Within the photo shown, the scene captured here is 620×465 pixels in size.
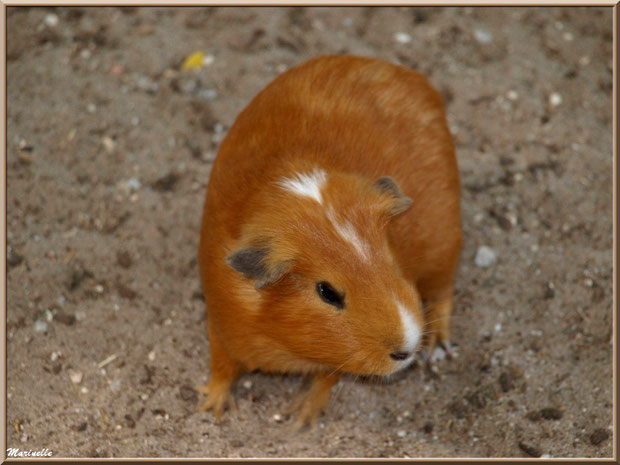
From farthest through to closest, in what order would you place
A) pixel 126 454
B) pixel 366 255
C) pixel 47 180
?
pixel 47 180
pixel 126 454
pixel 366 255

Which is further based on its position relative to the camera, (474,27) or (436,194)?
(474,27)

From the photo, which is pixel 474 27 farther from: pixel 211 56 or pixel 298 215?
pixel 298 215

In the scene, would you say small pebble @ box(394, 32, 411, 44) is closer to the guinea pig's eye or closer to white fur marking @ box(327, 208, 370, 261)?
white fur marking @ box(327, 208, 370, 261)

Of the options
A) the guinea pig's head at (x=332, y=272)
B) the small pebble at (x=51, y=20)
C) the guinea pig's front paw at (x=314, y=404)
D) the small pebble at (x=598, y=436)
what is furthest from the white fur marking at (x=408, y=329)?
the small pebble at (x=51, y=20)

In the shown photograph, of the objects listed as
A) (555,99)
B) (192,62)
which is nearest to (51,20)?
(192,62)

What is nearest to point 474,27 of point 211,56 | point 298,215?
point 211,56

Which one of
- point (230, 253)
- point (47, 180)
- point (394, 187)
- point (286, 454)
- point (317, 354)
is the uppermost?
point (394, 187)
